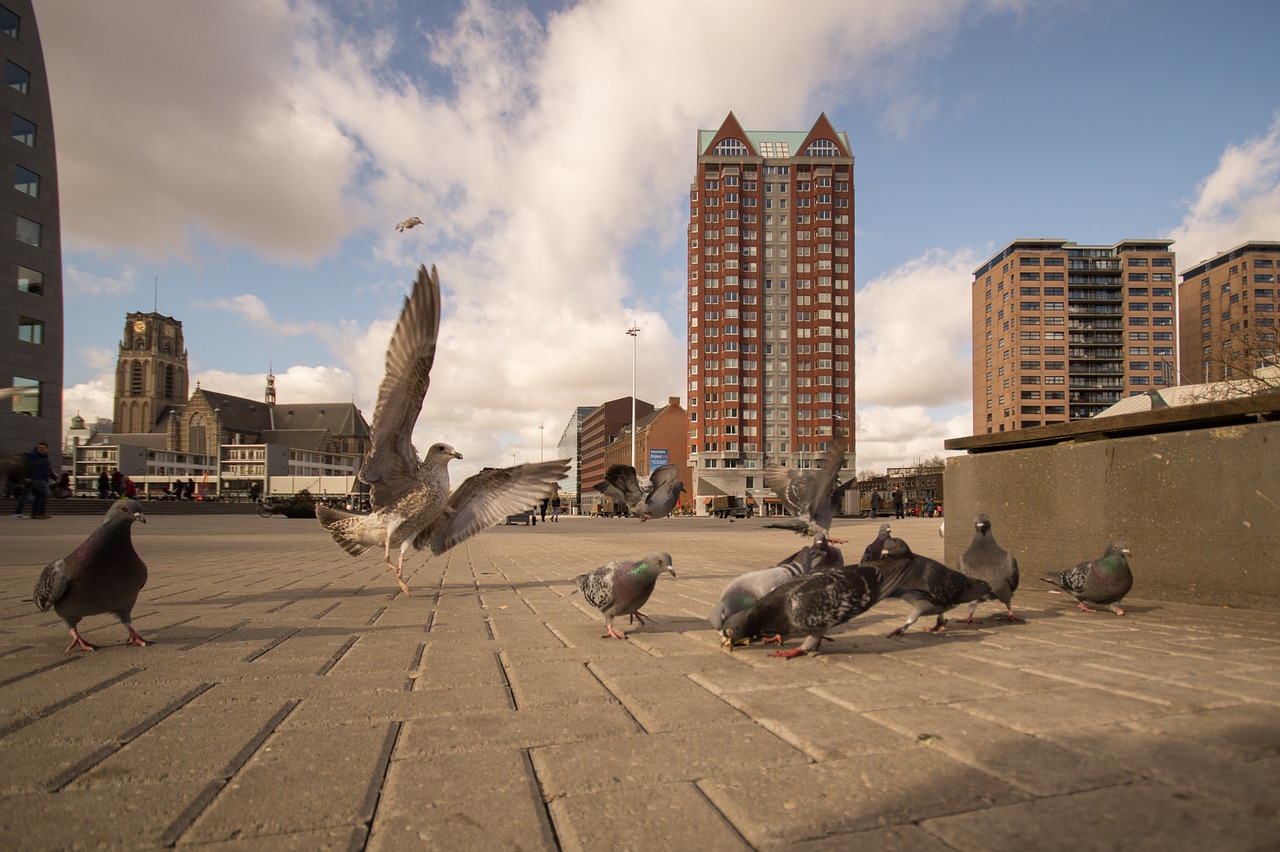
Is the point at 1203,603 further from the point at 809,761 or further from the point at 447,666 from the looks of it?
the point at 447,666

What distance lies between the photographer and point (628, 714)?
2510 millimetres

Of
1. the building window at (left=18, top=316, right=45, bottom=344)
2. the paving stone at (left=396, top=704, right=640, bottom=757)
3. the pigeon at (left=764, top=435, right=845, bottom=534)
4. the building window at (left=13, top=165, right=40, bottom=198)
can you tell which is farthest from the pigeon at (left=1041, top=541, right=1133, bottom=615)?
the building window at (left=13, top=165, right=40, bottom=198)

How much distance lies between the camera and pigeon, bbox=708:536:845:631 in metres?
3.76

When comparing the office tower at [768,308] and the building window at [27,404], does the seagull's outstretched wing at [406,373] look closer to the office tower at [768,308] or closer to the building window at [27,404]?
the building window at [27,404]

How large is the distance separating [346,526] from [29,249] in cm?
3796

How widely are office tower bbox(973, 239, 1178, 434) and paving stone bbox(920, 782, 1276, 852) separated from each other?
392 ft

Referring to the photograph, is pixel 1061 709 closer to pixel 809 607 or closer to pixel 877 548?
pixel 809 607

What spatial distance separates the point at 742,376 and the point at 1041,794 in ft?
283

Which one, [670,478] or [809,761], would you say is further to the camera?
[670,478]

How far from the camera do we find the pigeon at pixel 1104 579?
4.66m

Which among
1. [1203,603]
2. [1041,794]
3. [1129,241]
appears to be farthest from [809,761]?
[1129,241]

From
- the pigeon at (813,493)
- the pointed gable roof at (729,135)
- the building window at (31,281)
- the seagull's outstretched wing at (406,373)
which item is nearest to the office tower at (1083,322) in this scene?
the pointed gable roof at (729,135)

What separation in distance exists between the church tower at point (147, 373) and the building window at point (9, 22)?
90.8m

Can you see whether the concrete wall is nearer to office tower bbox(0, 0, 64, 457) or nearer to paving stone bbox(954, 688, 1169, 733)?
paving stone bbox(954, 688, 1169, 733)
